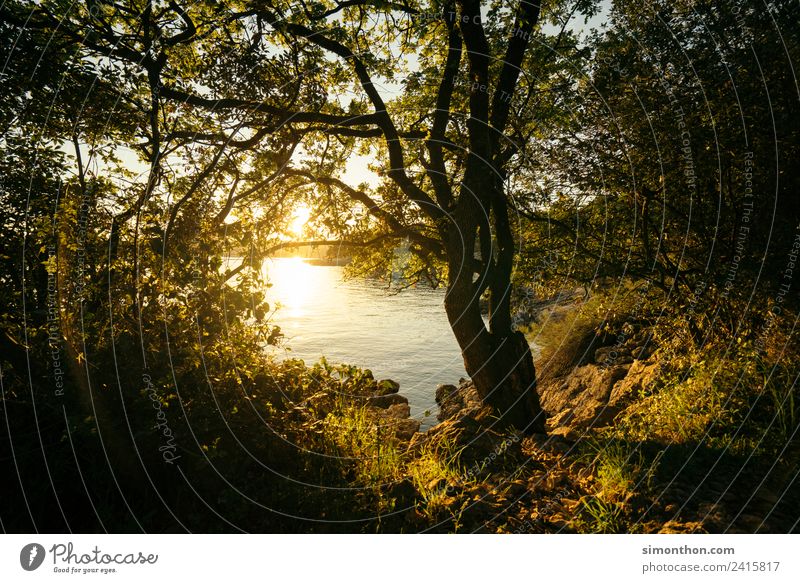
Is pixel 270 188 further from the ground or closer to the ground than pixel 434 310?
further from the ground

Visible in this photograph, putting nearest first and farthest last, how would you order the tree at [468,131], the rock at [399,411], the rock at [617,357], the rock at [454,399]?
the tree at [468,131]
the rock at [617,357]
the rock at [399,411]
the rock at [454,399]

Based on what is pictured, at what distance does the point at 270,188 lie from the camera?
319 inches

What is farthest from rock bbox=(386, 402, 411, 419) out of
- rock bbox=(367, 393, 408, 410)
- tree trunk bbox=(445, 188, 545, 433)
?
tree trunk bbox=(445, 188, 545, 433)

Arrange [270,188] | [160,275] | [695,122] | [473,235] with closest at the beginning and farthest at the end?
[160,275] → [695,122] → [473,235] → [270,188]

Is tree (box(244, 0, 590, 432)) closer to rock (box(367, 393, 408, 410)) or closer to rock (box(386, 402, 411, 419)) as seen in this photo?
rock (box(386, 402, 411, 419))

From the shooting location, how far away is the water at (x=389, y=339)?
1973 centimetres

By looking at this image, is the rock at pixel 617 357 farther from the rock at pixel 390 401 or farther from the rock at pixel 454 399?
the rock at pixel 390 401

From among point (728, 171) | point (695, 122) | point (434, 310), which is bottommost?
point (434, 310)

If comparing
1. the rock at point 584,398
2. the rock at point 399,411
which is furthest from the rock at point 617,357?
the rock at point 399,411

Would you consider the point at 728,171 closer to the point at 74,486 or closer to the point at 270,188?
A: the point at 270,188

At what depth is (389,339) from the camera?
25625 millimetres

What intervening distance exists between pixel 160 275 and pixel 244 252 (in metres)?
1.25

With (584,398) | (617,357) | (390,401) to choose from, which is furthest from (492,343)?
(390,401)

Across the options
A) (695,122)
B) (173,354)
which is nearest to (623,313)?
(695,122)
